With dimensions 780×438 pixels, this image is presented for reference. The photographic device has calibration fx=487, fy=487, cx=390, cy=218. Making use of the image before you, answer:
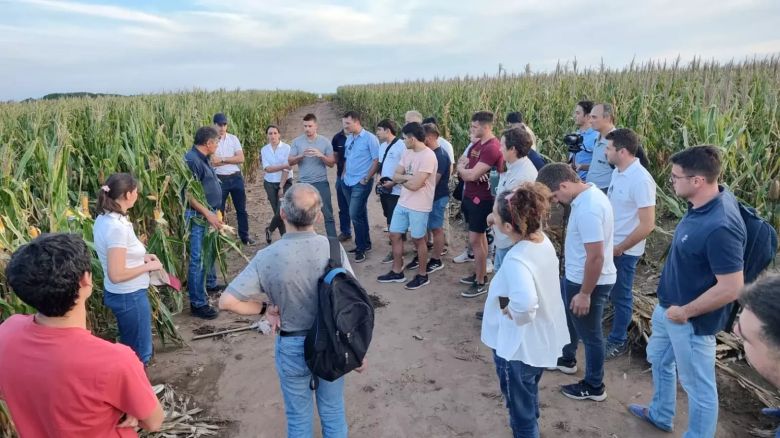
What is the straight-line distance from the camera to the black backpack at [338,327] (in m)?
2.51

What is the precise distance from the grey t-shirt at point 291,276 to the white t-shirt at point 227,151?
5177mm

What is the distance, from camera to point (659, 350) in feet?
10.6

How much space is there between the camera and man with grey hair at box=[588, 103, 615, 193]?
Result: 5145 mm

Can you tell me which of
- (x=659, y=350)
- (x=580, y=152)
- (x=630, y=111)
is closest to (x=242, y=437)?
(x=659, y=350)

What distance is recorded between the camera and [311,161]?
7004 mm

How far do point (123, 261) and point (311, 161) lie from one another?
3.81 m

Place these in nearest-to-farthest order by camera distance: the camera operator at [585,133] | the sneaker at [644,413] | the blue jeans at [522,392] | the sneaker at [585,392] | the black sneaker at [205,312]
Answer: the blue jeans at [522,392], the sneaker at [644,413], the sneaker at [585,392], the black sneaker at [205,312], the camera operator at [585,133]

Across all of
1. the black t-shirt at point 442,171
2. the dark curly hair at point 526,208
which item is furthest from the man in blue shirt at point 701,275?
the black t-shirt at point 442,171

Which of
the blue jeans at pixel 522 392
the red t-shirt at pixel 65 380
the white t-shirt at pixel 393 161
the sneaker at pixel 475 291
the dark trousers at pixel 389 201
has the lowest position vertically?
the sneaker at pixel 475 291

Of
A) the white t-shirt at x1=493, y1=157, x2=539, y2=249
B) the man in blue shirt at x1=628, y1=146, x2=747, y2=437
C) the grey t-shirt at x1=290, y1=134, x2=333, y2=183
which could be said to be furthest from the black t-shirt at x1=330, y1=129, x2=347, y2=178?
the man in blue shirt at x1=628, y1=146, x2=747, y2=437

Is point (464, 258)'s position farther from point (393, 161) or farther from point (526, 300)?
point (526, 300)

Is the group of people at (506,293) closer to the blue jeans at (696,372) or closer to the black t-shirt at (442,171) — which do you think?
the blue jeans at (696,372)

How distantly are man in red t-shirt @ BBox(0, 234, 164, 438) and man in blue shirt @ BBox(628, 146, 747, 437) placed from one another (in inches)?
110

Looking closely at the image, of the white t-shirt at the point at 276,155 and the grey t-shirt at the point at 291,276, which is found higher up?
the white t-shirt at the point at 276,155
